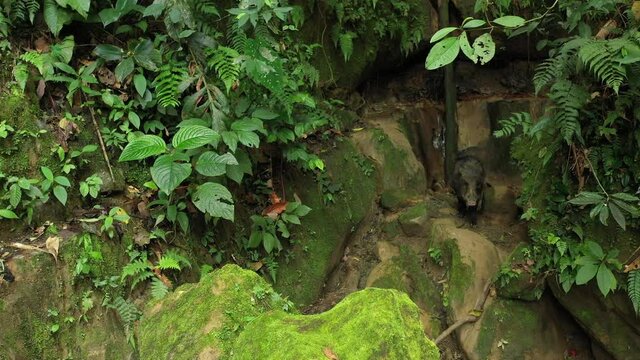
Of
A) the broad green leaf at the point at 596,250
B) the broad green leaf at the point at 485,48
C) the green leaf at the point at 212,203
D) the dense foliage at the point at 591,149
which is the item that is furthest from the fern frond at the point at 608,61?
the green leaf at the point at 212,203

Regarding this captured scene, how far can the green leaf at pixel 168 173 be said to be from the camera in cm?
322

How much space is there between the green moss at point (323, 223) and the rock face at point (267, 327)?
201 cm

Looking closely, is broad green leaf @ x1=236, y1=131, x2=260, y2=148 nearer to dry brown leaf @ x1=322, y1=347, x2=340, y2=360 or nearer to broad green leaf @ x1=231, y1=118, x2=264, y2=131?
broad green leaf @ x1=231, y1=118, x2=264, y2=131

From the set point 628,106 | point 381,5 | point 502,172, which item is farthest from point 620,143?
point 381,5

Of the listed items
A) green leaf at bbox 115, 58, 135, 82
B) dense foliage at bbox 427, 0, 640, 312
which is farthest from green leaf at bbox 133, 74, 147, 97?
dense foliage at bbox 427, 0, 640, 312

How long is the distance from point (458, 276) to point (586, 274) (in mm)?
1527

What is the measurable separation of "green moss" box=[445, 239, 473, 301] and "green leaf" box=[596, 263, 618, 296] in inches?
60.9

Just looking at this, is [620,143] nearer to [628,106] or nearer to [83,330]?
[628,106]

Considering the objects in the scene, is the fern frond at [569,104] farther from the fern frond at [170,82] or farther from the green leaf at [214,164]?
the fern frond at [170,82]

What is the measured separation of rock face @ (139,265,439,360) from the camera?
2.10 m

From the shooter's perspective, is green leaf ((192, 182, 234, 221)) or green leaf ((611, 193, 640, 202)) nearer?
green leaf ((192, 182, 234, 221))

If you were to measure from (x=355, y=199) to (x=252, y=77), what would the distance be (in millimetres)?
2509

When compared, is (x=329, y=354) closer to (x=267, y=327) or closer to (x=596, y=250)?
(x=267, y=327)

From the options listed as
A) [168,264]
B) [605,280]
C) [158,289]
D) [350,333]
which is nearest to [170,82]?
[168,264]
